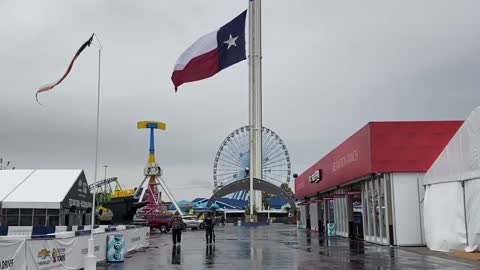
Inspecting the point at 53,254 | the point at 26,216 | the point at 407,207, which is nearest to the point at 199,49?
the point at 407,207

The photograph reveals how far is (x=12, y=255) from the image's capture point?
37.1 feet

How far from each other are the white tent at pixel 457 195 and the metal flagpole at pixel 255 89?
58897mm

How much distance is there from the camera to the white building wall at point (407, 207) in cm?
2323

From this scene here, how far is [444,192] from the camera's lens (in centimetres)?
1989

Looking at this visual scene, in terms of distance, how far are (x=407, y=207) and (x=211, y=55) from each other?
442 inches

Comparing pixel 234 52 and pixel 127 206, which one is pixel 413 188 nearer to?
pixel 234 52

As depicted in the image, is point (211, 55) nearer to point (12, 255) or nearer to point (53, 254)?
point (53, 254)

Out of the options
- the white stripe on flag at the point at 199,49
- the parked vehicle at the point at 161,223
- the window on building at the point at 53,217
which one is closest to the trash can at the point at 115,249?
the white stripe on flag at the point at 199,49

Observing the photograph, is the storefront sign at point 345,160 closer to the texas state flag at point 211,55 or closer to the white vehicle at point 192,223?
the texas state flag at point 211,55

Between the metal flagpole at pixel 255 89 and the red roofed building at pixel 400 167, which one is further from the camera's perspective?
the metal flagpole at pixel 255 89

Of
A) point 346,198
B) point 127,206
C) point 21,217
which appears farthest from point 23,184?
point 127,206

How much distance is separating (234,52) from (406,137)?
28.8 ft

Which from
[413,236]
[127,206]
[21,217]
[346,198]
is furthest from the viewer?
[127,206]

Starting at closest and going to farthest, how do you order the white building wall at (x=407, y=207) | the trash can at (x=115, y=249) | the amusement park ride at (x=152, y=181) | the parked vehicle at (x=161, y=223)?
the trash can at (x=115, y=249)
the white building wall at (x=407, y=207)
the parked vehicle at (x=161, y=223)
the amusement park ride at (x=152, y=181)
